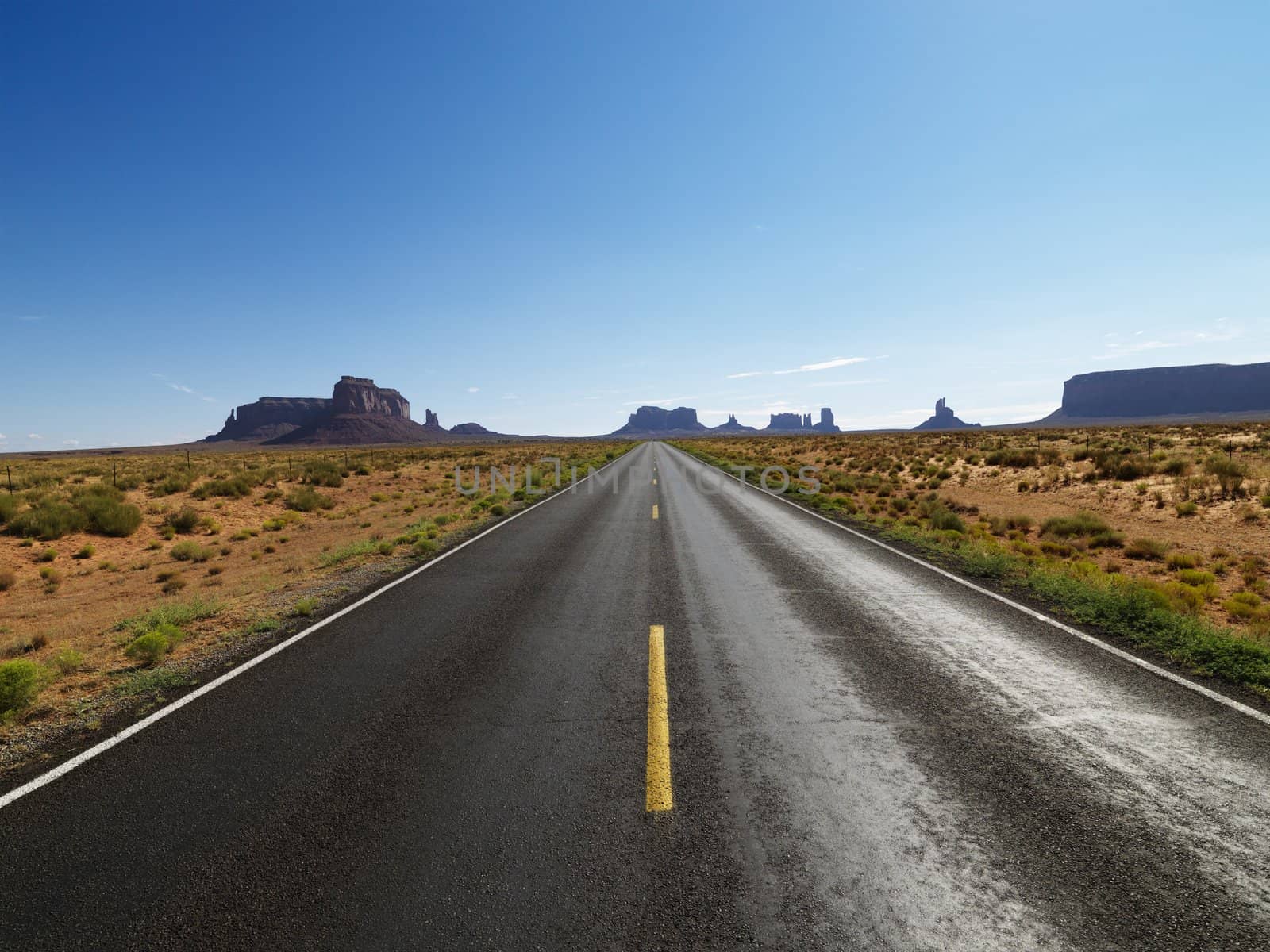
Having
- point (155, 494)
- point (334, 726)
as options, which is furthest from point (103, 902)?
point (155, 494)

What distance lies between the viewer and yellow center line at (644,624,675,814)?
362 centimetres

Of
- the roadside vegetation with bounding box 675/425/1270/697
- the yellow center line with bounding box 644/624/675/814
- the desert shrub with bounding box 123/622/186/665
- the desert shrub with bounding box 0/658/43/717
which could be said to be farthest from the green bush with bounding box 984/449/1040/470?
the desert shrub with bounding box 0/658/43/717

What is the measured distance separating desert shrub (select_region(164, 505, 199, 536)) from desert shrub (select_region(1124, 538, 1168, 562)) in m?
26.9

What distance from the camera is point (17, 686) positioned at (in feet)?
17.2

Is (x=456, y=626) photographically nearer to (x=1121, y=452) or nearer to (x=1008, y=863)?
(x=1008, y=863)

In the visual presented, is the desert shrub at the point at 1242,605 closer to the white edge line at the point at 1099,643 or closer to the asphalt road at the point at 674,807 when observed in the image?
the white edge line at the point at 1099,643

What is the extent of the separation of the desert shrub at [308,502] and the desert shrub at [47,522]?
697 centimetres

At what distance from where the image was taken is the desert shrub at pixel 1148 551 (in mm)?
12055

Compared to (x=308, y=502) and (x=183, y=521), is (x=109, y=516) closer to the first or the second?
(x=183, y=521)

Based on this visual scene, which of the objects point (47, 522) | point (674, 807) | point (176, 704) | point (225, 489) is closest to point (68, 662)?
point (176, 704)

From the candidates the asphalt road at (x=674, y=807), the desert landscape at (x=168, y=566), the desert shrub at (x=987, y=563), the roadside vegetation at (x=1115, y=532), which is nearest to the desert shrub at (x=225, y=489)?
the desert landscape at (x=168, y=566)

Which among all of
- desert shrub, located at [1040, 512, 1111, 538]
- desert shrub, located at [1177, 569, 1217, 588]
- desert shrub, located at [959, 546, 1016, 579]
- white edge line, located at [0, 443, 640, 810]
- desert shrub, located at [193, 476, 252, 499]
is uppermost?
desert shrub, located at [193, 476, 252, 499]

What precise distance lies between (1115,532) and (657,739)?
47.0ft

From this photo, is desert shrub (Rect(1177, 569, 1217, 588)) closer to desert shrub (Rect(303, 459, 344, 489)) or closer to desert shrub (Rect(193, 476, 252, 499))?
desert shrub (Rect(193, 476, 252, 499))
